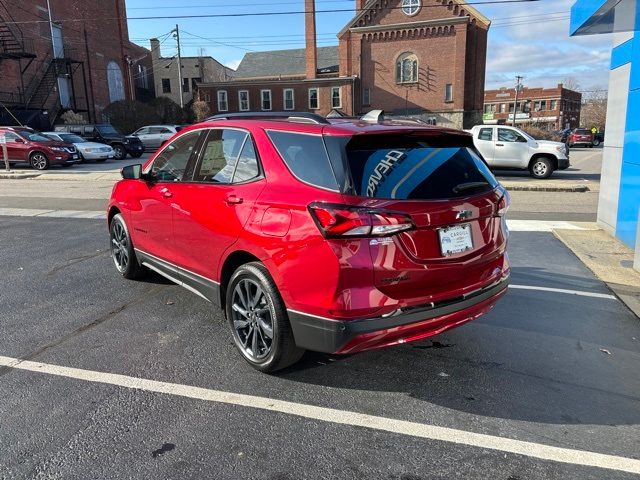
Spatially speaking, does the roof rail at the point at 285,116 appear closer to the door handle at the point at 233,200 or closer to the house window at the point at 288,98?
the door handle at the point at 233,200

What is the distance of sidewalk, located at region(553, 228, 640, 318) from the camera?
551 centimetres

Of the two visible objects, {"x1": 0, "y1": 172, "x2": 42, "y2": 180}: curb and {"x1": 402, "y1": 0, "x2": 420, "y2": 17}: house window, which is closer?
{"x1": 0, "y1": 172, "x2": 42, "y2": 180}: curb

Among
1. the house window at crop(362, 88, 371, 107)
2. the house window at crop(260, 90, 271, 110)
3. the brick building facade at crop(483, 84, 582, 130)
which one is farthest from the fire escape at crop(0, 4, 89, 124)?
the brick building facade at crop(483, 84, 582, 130)

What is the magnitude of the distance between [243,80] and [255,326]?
178ft

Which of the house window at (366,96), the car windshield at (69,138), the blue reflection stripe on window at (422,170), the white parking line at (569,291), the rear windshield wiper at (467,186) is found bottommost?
the white parking line at (569,291)

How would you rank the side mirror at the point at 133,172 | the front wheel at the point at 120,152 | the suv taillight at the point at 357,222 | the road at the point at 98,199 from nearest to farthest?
the suv taillight at the point at 357,222 → the side mirror at the point at 133,172 → the road at the point at 98,199 → the front wheel at the point at 120,152

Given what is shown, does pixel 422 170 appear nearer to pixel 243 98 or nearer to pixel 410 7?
pixel 410 7

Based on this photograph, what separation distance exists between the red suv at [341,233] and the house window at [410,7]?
160ft

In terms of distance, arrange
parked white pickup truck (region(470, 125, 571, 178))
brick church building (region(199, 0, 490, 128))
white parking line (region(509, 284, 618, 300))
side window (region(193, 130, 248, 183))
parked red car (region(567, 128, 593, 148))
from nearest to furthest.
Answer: side window (region(193, 130, 248, 183))
white parking line (region(509, 284, 618, 300))
parked white pickup truck (region(470, 125, 571, 178))
parked red car (region(567, 128, 593, 148))
brick church building (region(199, 0, 490, 128))

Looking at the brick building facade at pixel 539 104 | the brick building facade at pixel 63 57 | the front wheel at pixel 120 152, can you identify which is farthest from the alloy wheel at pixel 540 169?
the brick building facade at pixel 539 104

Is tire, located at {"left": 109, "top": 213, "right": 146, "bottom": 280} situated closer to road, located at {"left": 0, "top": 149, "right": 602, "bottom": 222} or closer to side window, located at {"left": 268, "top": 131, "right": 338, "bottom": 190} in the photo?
side window, located at {"left": 268, "top": 131, "right": 338, "bottom": 190}

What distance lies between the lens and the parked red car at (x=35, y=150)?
68.0 ft

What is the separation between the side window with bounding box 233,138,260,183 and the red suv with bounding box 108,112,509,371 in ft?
0.04

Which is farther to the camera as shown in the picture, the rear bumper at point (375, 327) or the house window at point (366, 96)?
the house window at point (366, 96)
